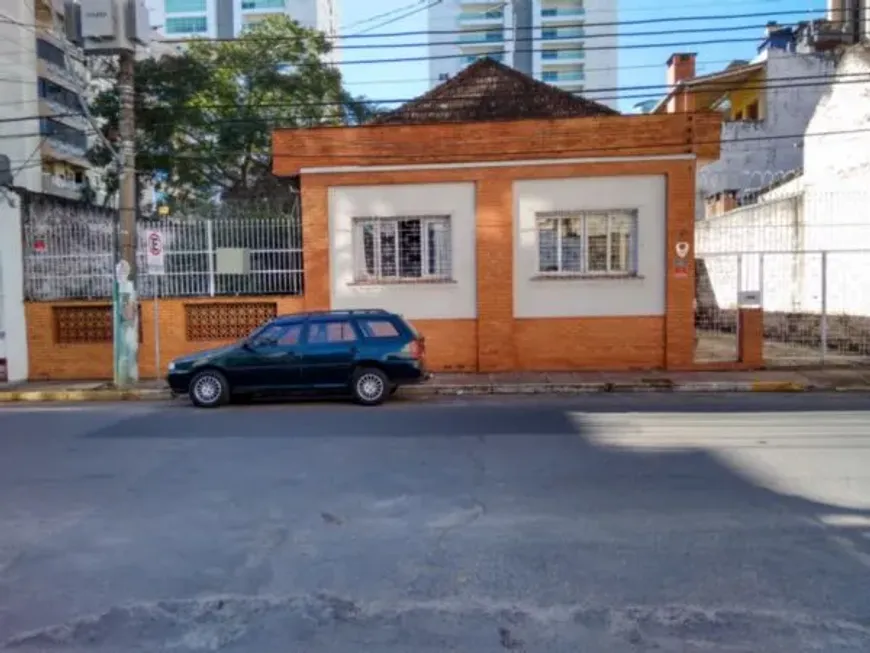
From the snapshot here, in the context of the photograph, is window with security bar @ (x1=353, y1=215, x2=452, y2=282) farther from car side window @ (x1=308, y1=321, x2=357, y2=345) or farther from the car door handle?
the car door handle

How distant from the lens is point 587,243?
1566cm

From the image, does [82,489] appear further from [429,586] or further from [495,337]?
[495,337]

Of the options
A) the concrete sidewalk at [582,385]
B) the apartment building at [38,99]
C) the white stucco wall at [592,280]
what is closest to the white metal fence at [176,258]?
the concrete sidewalk at [582,385]

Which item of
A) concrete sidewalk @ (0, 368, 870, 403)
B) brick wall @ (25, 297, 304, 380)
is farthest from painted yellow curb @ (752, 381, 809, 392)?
brick wall @ (25, 297, 304, 380)

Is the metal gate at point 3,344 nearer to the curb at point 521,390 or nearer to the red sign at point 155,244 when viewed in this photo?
the curb at point 521,390

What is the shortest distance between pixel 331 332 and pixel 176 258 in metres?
5.84

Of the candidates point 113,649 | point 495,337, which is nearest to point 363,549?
point 113,649

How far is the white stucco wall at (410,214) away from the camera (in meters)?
15.6

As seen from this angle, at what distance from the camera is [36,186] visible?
43.7 meters

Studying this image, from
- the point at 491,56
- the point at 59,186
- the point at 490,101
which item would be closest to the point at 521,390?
the point at 490,101

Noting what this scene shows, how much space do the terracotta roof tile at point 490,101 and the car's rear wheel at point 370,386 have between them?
8.63 metres

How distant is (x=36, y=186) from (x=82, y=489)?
43268mm

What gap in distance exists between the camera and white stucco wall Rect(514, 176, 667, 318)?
50.3 ft

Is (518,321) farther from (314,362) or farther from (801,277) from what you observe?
(801,277)
